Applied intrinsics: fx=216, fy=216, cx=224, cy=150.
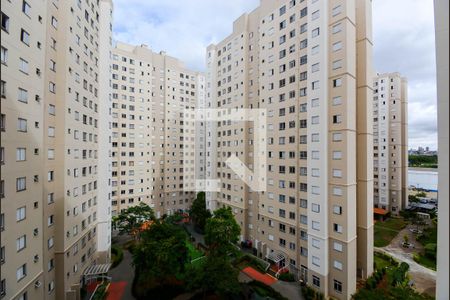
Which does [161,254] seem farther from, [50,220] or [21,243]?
[21,243]

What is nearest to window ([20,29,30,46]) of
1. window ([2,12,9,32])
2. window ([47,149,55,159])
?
window ([2,12,9,32])

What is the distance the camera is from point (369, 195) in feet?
78.8

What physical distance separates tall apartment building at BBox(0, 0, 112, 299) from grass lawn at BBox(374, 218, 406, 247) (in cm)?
4179

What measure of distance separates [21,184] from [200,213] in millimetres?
30679

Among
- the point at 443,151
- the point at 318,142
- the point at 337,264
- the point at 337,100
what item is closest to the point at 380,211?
the point at 337,264

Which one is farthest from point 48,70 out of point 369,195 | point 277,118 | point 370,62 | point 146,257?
point 369,195

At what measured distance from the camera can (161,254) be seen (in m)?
19.5

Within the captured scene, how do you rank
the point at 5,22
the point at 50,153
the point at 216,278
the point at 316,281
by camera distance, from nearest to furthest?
the point at 5,22
the point at 50,153
the point at 216,278
the point at 316,281

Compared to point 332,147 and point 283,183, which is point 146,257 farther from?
point 332,147

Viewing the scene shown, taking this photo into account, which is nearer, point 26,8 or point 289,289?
point 26,8

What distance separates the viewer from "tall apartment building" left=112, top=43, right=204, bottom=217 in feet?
139

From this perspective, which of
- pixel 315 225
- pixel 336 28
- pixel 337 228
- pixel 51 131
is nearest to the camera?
pixel 51 131

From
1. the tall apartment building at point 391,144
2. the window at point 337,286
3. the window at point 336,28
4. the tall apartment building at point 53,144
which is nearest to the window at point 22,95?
the tall apartment building at point 53,144

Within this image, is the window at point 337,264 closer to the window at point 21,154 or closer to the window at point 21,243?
the window at point 21,243
